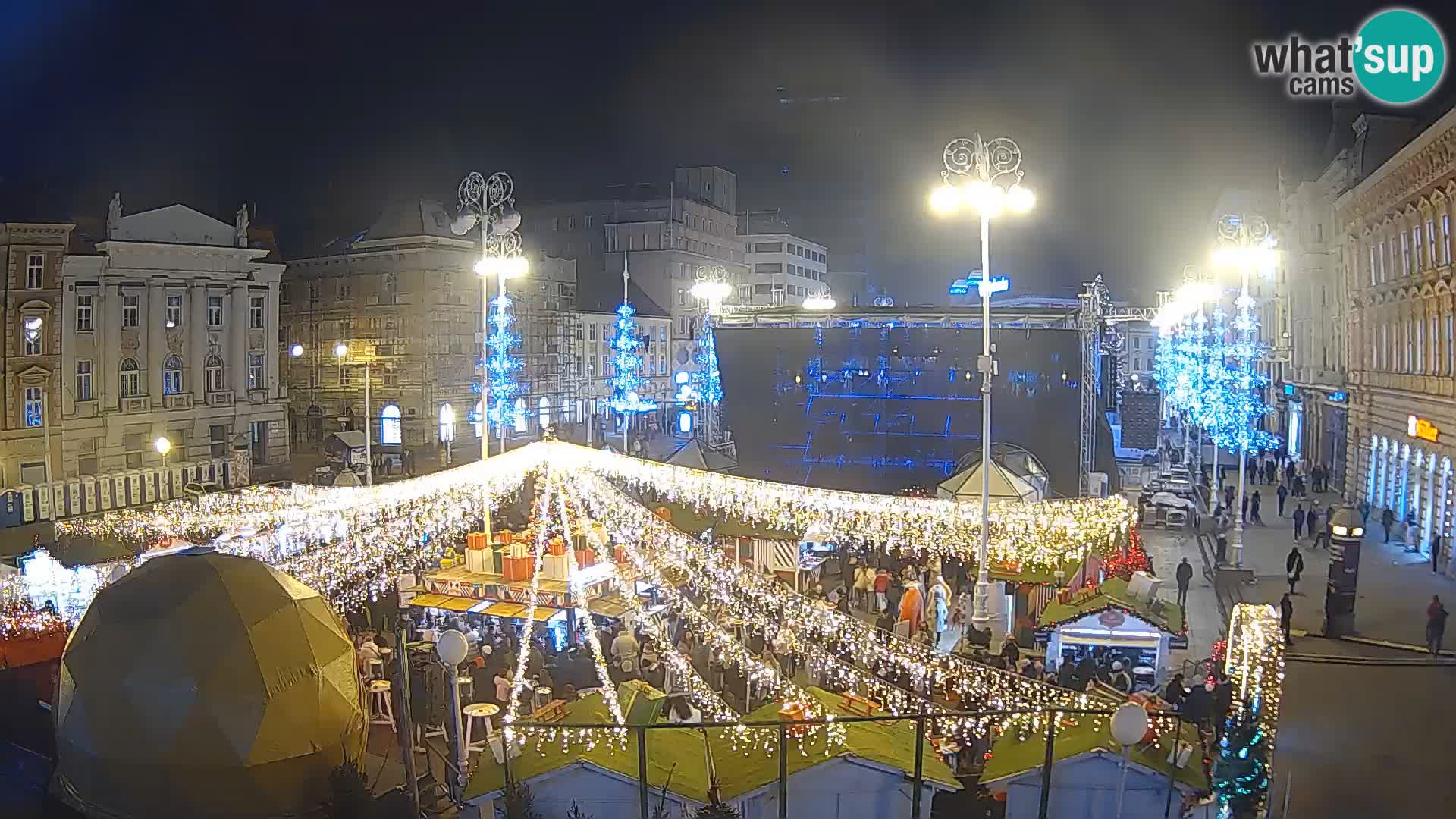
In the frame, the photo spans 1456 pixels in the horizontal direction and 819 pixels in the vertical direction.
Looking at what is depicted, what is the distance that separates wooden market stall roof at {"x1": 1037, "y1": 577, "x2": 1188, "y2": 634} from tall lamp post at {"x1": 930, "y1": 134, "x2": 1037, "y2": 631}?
1.15 m

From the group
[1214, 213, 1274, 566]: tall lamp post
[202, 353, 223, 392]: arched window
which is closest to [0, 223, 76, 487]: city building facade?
[202, 353, 223, 392]: arched window

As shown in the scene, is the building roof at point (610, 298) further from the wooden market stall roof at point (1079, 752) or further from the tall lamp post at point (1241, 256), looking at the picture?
the wooden market stall roof at point (1079, 752)

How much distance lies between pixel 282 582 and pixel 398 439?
3835 cm

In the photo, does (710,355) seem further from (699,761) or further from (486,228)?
(699,761)

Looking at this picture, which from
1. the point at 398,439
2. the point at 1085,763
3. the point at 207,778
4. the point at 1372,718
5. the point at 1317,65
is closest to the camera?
the point at 207,778

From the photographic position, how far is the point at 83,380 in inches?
1387

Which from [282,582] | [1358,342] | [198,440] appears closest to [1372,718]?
[282,582]

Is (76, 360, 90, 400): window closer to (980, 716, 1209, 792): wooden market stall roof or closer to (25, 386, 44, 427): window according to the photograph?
(25, 386, 44, 427): window

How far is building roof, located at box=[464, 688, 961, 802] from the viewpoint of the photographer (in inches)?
364

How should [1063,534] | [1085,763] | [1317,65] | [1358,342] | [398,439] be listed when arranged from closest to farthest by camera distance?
[1085,763] → [1063,534] → [1317,65] → [1358,342] → [398,439]

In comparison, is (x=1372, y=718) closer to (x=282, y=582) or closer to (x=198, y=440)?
(x=282, y=582)

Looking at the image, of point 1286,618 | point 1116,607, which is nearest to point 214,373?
point 1116,607

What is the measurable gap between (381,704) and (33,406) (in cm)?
2566

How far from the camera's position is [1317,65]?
80.5ft
